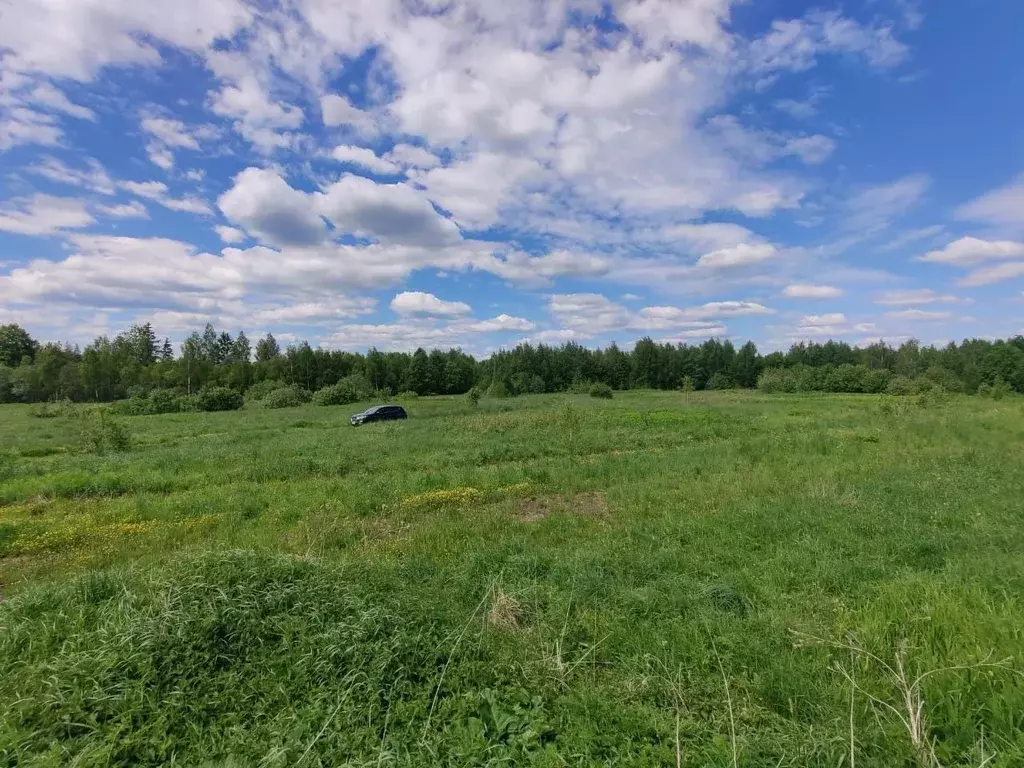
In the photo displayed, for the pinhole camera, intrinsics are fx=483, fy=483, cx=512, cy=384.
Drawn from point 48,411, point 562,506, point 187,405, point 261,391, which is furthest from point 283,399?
point 562,506

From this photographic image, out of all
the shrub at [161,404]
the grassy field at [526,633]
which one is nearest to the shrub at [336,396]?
the shrub at [161,404]

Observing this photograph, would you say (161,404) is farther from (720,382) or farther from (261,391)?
(720,382)

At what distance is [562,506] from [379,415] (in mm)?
26467

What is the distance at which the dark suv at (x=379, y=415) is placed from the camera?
3408 centimetres

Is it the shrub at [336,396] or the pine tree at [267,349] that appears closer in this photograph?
the shrub at [336,396]

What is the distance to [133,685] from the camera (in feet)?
12.2

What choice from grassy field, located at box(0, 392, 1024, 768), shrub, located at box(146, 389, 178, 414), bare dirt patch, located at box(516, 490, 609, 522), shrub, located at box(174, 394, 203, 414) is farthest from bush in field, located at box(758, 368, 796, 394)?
shrub, located at box(146, 389, 178, 414)

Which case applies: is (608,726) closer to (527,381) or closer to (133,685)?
(133,685)

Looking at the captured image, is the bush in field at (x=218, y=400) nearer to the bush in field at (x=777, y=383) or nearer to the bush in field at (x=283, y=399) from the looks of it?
the bush in field at (x=283, y=399)

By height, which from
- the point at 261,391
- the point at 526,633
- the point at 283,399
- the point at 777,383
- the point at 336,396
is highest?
the point at 777,383

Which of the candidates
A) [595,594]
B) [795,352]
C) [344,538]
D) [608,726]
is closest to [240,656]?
[608,726]

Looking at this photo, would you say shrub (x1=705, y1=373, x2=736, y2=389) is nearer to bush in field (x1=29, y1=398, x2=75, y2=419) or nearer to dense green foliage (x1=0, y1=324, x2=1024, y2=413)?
dense green foliage (x1=0, y1=324, x2=1024, y2=413)

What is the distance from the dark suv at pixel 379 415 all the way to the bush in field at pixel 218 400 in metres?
28.9

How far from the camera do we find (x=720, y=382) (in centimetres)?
10000
